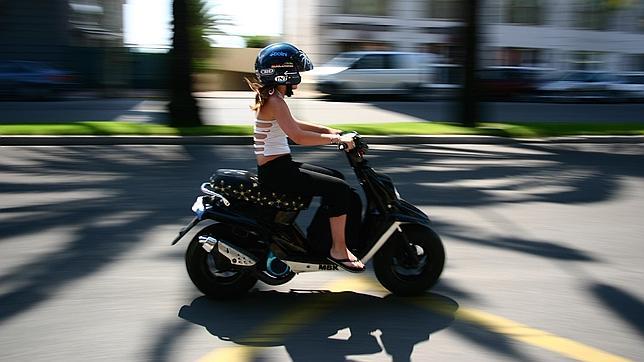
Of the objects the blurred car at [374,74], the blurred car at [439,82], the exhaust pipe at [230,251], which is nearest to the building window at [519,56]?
the blurred car at [439,82]

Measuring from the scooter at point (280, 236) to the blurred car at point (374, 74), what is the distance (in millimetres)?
23053

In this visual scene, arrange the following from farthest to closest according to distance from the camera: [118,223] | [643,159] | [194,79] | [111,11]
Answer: [111,11] < [194,79] < [643,159] < [118,223]

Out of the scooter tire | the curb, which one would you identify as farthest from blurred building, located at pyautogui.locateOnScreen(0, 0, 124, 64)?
the scooter tire

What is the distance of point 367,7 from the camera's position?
40.3m

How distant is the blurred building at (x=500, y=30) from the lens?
39.8 metres

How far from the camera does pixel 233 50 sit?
128 feet

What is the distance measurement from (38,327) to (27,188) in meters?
4.99

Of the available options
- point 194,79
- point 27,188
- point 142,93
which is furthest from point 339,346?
point 142,93

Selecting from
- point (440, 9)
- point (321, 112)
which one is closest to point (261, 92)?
point (321, 112)

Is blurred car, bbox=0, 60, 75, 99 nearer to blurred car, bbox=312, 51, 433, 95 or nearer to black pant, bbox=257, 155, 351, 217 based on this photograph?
blurred car, bbox=312, 51, 433, 95

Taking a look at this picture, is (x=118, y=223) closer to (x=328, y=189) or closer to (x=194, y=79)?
(x=328, y=189)

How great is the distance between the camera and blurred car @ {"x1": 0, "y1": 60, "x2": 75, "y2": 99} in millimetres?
26797

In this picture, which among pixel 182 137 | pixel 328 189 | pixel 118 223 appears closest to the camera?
pixel 328 189

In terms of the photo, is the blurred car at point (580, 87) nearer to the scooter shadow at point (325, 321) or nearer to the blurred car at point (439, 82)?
the blurred car at point (439, 82)
